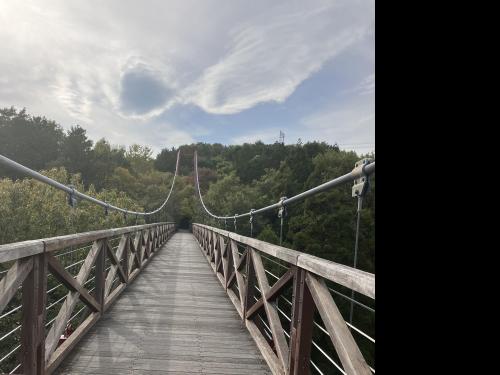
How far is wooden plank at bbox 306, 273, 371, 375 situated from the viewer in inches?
45.3

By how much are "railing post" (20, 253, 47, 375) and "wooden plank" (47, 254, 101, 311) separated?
119 millimetres

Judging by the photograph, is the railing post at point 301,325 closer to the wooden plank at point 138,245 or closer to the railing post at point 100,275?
the railing post at point 100,275

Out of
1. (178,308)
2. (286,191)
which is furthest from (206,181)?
(178,308)

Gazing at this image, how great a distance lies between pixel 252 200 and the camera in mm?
34781

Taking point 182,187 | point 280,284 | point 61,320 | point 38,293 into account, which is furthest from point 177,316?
point 182,187

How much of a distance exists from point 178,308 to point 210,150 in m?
63.8

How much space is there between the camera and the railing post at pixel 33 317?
64.3 inches

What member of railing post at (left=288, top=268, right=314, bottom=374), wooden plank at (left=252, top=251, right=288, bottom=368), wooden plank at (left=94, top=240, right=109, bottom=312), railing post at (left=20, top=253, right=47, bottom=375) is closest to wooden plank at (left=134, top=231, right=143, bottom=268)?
wooden plank at (left=94, top=240, right=109, bottom=312)

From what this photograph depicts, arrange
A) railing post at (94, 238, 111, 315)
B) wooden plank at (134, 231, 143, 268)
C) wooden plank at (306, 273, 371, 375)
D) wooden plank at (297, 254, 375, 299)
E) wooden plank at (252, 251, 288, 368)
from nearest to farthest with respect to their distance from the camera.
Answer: wooden plank at (297, 254, 375, 299) < wooden plank at (306, 273, 371, 375) < wooden plank at (252, 251, 288, 368) < railing post at (94, 238, 111, 315) < wooden plank at (134, 231, 143, 268)

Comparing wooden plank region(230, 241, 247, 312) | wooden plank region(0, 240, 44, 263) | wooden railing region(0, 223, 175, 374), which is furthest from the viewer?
wooden plank region(230, 241, 247, 312)

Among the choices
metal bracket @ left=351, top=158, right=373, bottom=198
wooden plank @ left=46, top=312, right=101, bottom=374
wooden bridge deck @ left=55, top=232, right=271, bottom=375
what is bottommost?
wooden bridge deck @ left=55, top=232, right=271, bottom=375

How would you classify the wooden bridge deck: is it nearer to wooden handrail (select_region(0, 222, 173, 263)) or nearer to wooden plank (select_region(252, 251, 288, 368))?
wooden plank (select_region(252, 251, 288, 368))

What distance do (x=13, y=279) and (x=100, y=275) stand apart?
1481 millimetres
